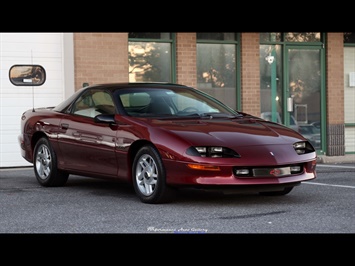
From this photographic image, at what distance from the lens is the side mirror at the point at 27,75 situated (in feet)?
46.6

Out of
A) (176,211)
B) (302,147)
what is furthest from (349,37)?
(176,211)

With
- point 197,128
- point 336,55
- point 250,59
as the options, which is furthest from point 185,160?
point 336,55

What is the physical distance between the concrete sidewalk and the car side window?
7.03 m

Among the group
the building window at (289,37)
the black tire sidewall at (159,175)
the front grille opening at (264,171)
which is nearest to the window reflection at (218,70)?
the building window at (289,37)

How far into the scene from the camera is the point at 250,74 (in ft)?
53.5

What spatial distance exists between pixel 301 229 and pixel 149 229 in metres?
1.30

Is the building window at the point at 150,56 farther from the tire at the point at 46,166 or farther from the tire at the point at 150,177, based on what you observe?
the tire at the point at 150,177

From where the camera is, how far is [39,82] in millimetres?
14500

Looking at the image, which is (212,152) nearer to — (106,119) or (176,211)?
(176,211)

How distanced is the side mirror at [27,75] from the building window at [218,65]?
10.7ft

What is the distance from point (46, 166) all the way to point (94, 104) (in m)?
1.20

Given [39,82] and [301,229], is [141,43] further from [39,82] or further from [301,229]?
[301,229]

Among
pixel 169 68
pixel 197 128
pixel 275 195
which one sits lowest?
pixel 275 195
